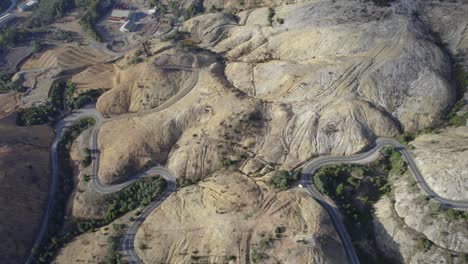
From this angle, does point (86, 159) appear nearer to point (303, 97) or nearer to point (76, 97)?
point (76, 97)

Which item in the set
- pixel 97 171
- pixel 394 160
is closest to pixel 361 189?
pixel 394 160

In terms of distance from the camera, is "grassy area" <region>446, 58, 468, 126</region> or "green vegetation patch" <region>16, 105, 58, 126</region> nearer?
"grassy area" <region>446, 58, 468, 126</region>

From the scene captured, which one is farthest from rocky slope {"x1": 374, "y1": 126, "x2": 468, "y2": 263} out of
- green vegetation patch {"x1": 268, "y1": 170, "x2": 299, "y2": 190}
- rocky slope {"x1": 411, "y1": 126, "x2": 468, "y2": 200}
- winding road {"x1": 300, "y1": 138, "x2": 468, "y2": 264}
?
green vegetation patch {"x1": 268, "y1": 170, "x2": 299, "y2": 190}

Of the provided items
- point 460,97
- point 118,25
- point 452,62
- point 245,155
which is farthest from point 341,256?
point 118,25

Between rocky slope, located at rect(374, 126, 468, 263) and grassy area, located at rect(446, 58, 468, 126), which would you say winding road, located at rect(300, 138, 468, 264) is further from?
grassy area, located at rect(446, 58, 468, 126)

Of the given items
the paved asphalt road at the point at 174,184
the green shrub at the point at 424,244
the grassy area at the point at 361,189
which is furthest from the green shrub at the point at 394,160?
the green shrub at the point at 424,244

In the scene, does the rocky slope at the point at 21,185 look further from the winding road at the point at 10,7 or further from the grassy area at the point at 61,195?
the winding road at the point at 10,7
